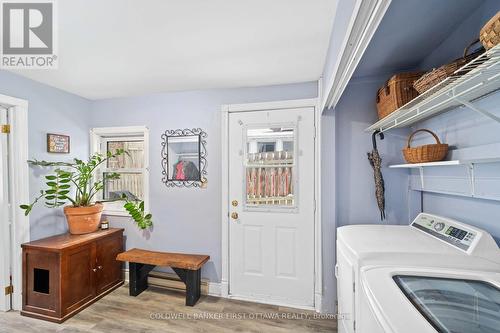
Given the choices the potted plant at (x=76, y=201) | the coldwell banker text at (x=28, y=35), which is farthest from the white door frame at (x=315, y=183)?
the coldwell banker text at (x=28, y=35)

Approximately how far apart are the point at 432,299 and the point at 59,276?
9.17 feet

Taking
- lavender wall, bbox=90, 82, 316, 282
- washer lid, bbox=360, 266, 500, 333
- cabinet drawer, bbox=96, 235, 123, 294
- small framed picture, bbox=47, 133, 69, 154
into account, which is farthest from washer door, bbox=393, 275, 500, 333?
small framed picture, bbox=47, 133, 69, 154

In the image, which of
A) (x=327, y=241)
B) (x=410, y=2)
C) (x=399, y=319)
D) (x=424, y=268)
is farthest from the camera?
(x=327, y=241)

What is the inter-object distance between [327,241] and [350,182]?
0.62 meters

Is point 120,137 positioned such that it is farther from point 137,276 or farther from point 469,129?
point 469,129

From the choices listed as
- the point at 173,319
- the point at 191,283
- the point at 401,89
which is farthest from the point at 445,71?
the point at 173,319

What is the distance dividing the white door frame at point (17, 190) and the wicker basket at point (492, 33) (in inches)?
136

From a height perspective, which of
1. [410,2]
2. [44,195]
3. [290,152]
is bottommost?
[44,195]

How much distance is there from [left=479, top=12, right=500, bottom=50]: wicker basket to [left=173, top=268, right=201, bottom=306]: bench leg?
264 cm

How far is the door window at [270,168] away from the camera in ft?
7.94

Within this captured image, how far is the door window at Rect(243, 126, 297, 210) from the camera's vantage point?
95.3 inches

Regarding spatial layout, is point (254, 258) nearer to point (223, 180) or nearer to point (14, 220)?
point (223, 180)

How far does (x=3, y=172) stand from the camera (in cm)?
222

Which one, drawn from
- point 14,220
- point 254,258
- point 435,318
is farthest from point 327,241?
point 14,220
